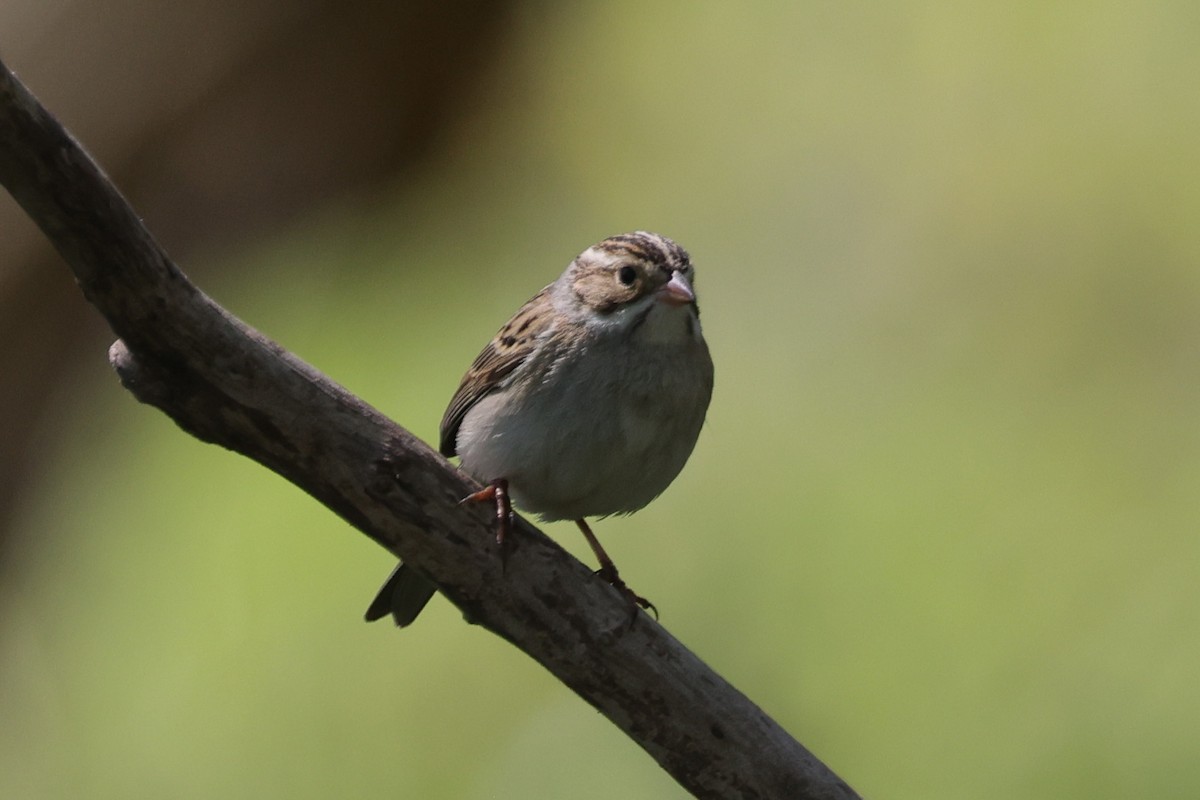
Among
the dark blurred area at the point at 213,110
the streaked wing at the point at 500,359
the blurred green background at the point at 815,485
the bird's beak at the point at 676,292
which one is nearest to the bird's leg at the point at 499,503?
the streaked wing at the point at 500,359

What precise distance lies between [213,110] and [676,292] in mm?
4901

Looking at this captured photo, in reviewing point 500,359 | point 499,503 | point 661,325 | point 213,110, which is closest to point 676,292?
point 661,325

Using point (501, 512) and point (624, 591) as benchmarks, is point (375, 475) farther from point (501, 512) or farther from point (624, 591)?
point (624, 591)

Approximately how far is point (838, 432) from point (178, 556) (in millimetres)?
3166

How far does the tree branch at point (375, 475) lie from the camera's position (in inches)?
87.9

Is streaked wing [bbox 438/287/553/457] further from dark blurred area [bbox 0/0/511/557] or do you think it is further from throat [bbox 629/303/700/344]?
dark blurred area [bbox 0/0/511/557]

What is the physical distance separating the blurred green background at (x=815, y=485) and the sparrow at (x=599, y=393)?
1.95 m

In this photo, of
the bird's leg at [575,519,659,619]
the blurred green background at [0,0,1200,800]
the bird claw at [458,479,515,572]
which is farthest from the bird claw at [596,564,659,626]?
the blurred green background at [0,0,1200,800]

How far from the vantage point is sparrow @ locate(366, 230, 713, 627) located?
3111 mm

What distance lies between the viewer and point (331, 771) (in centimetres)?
526

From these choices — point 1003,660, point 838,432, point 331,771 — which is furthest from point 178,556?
point 1003,660

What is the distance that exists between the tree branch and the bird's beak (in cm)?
74

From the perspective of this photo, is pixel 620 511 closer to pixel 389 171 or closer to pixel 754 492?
pixel 754 492

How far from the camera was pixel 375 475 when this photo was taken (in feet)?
8.63
